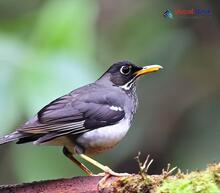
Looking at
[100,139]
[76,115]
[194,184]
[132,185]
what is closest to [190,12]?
[76,115]

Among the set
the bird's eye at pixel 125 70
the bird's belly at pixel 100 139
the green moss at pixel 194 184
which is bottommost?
the green moss at pixel 194 184

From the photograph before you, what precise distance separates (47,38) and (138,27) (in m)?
1.64

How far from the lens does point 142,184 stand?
4238 mm

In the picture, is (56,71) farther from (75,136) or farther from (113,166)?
(113,166)

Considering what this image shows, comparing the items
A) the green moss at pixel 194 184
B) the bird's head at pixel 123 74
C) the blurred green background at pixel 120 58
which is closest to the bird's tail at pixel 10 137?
the blurred green background at pixel 120 58

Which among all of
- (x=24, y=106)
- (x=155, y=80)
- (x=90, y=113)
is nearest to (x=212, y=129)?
(x=155, y=80)

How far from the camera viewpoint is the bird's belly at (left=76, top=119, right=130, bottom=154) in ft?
17.8

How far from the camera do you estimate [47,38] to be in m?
5.98

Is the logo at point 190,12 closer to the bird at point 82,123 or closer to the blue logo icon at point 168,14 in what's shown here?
the blue logo icon at point 168,14

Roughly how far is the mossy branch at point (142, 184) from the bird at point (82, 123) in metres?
0.51

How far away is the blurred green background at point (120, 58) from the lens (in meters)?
5.58

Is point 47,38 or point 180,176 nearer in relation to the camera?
point 180,176

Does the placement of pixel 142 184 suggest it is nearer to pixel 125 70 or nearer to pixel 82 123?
pixel 82 123

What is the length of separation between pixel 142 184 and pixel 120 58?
3.71 metres
